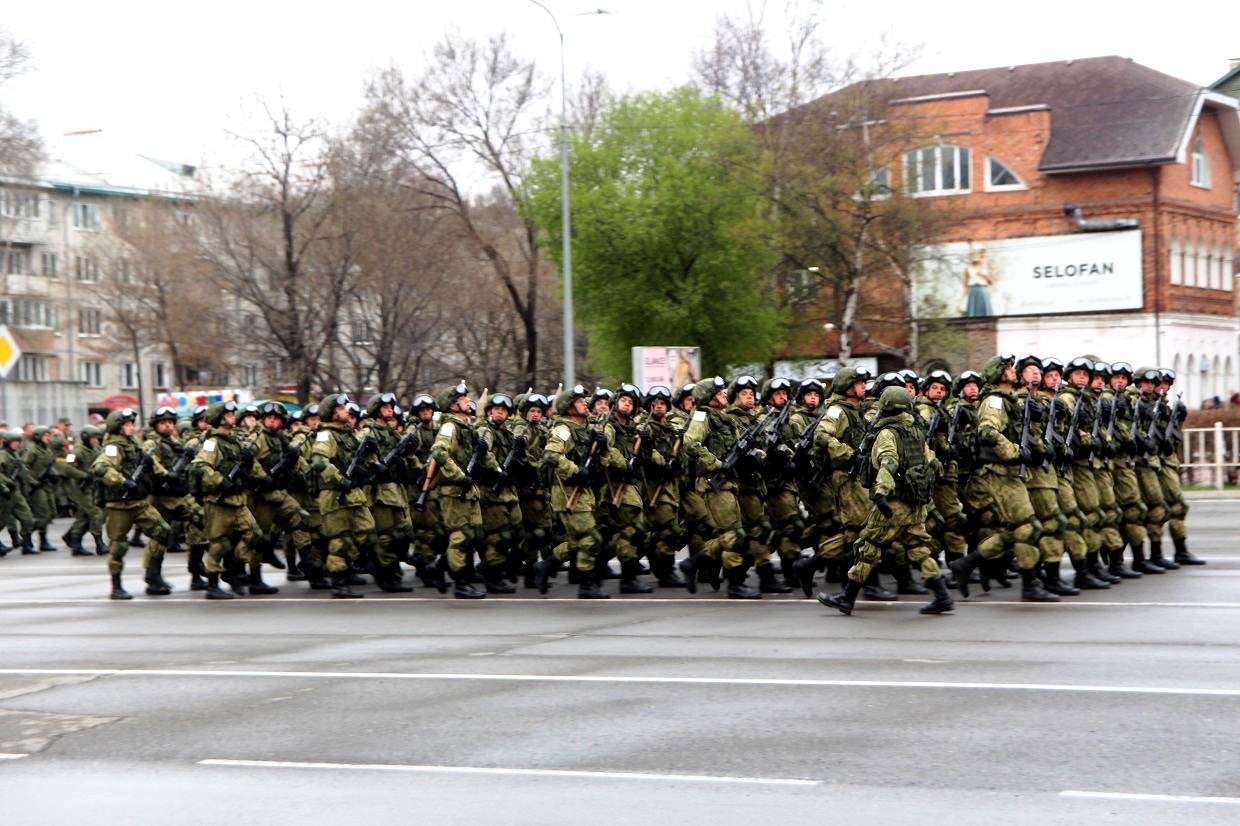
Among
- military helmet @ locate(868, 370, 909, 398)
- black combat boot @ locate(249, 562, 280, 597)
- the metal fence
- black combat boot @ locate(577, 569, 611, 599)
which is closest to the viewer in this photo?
military helmet @ locate(868, 370, 909, 398)

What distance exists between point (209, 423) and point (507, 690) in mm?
8200

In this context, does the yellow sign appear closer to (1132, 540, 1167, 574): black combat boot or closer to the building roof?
(1132, 540, 1167, 574): black combat boot

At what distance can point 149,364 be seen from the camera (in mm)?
83250

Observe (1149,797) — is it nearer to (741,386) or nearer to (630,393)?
(741,386)

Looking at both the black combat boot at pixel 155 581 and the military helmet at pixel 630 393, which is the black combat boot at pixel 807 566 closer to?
the military helmet at pixel 630 393

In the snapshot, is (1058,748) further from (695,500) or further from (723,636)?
(695,500)

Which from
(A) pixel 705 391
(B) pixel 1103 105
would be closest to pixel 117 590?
(A) pixel 705 391

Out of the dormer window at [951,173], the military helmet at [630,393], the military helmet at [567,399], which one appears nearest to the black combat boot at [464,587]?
the military helmet at [567,399]

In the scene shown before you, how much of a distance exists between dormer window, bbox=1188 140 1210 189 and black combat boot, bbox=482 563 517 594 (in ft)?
128

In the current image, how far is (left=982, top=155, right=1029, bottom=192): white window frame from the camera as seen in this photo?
160 ft

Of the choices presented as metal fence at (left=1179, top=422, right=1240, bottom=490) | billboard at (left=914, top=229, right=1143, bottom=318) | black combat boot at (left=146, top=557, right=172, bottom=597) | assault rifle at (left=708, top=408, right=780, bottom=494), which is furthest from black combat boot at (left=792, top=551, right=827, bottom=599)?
billboard at (left=914, top=229, right=1143, bottom=318)

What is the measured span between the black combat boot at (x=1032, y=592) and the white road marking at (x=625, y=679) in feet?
13.3

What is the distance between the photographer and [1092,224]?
156ft

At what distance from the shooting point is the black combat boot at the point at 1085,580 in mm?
13453
